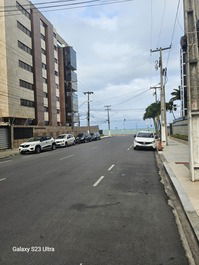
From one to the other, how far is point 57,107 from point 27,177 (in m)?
60.3

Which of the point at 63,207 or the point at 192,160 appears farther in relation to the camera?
the point at 192,160

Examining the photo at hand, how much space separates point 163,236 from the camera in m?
5.36

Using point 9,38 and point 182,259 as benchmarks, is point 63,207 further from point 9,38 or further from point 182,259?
point 9,38

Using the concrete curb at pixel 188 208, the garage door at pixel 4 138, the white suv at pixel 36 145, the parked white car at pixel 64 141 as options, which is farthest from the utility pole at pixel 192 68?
the parked white car at pixel 64 141

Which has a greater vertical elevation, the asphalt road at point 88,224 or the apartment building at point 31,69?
the apartment building at point 31,69

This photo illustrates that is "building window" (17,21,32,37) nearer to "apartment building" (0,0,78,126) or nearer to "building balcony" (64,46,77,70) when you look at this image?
"apartment building" (0,0,78,126)

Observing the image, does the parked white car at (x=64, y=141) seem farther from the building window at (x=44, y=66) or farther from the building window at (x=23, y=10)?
the building window at (x=44, y=66)

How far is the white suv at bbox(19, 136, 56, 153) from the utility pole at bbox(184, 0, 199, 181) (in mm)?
20410

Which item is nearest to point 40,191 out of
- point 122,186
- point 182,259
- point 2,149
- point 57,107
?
point 122,186

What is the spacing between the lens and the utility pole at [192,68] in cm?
1034

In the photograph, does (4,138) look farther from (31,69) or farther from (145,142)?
(31,69)

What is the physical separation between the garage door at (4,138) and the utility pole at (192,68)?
92.1 ft

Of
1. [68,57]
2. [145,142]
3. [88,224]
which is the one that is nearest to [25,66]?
[68,57]

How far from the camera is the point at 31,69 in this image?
54156 mm
